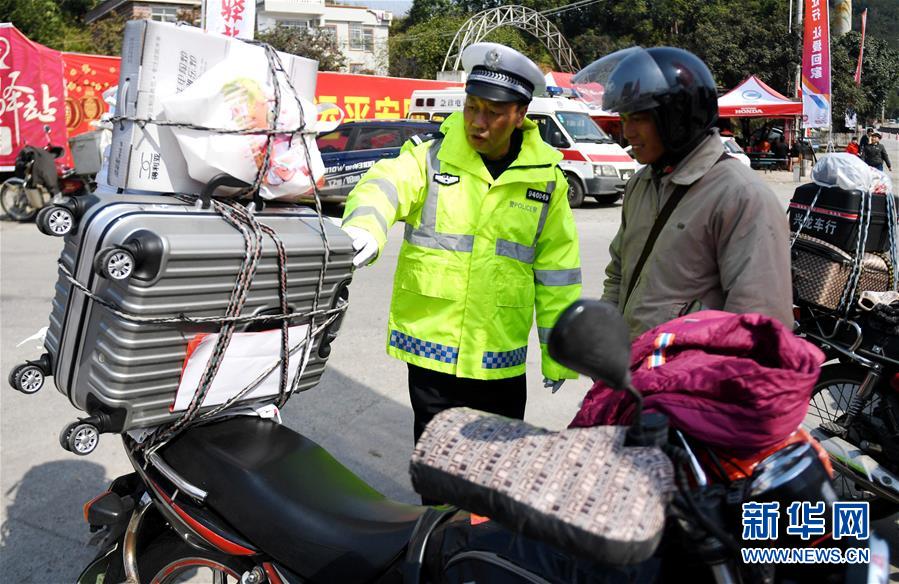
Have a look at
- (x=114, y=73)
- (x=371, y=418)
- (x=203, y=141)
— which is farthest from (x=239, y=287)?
(x=114, y=73)

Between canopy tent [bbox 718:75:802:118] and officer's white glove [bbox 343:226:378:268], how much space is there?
24157mm

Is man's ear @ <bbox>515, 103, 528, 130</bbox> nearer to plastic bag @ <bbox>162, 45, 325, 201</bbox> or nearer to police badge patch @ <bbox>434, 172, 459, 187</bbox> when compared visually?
police badge patch @ <bbox>434, 172, 459, 187</bbox>

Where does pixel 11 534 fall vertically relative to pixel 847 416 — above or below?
below

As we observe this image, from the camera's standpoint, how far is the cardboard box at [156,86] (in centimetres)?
211

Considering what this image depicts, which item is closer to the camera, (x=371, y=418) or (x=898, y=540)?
(x=898, y=540)

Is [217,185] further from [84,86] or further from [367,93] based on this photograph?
[367,93]

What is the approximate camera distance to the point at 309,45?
111 feet

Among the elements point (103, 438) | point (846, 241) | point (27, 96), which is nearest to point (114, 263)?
point (103, 438)

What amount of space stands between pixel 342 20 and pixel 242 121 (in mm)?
61112

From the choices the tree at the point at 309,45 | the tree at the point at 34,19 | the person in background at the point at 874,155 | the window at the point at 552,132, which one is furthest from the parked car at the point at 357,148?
the tree at the point at 309,45

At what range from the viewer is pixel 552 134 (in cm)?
1406

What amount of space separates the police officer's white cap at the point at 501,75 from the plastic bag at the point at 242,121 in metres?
0.70

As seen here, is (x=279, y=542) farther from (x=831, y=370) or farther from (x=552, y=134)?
(x=552, y=134)

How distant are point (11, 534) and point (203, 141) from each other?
215 centimetres
